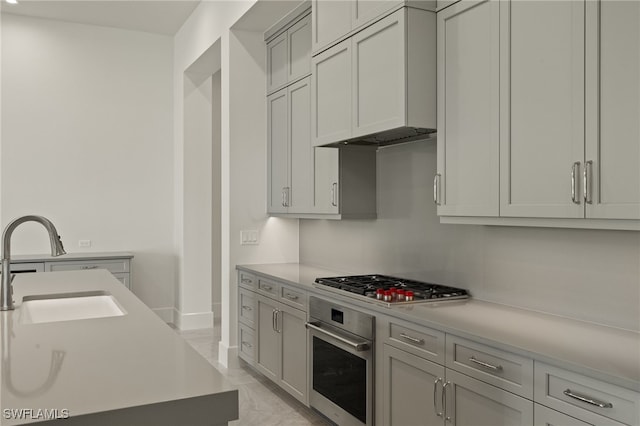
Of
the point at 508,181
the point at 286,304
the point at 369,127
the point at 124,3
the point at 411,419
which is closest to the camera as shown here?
the point at 508,181

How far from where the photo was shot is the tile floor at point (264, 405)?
3410mm

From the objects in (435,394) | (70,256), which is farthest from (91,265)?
(435,394)

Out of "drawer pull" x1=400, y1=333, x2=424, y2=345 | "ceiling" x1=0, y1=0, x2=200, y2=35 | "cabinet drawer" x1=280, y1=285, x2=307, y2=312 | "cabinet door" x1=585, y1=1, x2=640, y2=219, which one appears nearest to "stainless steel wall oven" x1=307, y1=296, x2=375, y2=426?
"cabinet drawer" x1=280, y1=285, x2=307, y2=312

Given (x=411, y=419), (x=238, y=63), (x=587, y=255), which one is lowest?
(x=411, y=419)

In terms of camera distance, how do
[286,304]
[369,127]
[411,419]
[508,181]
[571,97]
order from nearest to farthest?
[571,97]
[508,181]
[411,419]
[369,127]
[286,304]

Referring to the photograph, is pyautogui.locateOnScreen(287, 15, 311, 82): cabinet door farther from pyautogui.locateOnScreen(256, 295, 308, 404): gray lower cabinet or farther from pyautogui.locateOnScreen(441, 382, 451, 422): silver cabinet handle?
pyautogui.locateOnScreen(441, 382, 451, 422): silver cabinet handle

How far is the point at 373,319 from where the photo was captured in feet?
8.81

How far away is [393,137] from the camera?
3.21m

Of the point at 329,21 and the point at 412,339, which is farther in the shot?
the point at 329,21

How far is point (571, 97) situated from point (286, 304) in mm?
2308

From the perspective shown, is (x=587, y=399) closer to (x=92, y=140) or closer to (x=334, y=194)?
(x=334, y=194)

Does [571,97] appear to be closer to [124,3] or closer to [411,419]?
[411,419]

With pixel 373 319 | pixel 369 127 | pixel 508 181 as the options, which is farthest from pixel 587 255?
pixel 369 127

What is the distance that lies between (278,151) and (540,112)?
2684 millimetres
